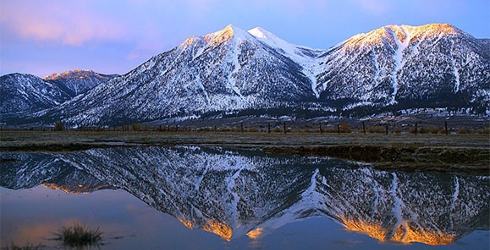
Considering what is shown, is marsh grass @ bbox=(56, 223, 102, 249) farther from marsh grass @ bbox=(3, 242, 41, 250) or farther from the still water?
marsh grass @ bbox=(3, 242, 41, 250)

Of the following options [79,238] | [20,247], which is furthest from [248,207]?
[20,247]

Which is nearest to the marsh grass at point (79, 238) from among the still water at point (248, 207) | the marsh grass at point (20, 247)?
the still water at point (248, 207)

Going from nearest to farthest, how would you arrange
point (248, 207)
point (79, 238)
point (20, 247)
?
point (20, 247), point (79, 238), point (248, 207)

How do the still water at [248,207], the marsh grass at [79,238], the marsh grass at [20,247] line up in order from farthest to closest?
the still water at [248,207]
the marsh grass at [79,238]
the marsh grass at [20,247]

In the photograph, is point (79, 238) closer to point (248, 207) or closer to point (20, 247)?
point (20, 247)

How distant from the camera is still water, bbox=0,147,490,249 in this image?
9.37 metres

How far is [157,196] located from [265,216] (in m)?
4.48

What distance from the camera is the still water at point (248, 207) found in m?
9.37

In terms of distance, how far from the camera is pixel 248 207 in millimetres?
13016

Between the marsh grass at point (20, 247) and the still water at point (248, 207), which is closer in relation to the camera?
the marsh grass at point (20, 247)

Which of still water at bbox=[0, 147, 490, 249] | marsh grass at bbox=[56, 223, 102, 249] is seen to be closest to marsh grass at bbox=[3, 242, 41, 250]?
still water at bbox=[0, 147, 490, 249]

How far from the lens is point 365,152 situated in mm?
29953

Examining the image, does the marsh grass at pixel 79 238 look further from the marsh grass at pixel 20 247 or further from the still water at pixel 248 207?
the marsh grass at pixel 20 247

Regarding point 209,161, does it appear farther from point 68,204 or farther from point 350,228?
point 350,228
